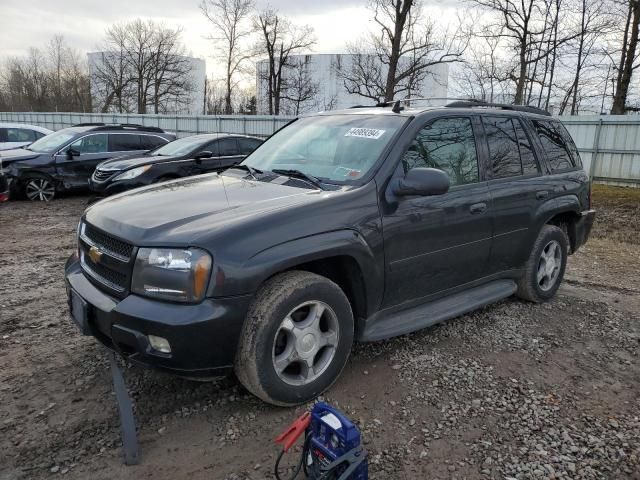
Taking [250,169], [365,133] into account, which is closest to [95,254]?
[250,169]

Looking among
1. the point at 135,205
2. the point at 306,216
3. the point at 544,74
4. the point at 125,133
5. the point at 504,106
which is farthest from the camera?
the point at 544,74

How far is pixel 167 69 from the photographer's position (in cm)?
4656

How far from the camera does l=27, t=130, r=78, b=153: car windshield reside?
36.6 ft

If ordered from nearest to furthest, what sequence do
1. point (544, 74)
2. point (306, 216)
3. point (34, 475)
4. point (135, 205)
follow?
point (34, 475) → point (306, 216) → point (135, 205) → point (544, 74)

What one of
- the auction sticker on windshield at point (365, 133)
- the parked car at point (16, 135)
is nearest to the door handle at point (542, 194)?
the auction sticker on windshield at point (365, 133)

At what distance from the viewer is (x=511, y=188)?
4223 millimetres

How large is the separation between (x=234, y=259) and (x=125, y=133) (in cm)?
1063

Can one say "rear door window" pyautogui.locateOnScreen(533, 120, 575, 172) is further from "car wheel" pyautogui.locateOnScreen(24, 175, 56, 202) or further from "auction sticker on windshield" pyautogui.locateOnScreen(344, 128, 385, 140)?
"car wheel" pyautogui.locateOnScreen(24, 175, 56, 202)

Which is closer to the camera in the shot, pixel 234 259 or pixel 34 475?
pixel 34 475

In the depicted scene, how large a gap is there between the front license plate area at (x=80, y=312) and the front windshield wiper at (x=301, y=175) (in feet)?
5.18

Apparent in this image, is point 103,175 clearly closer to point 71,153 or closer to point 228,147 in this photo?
point 71,153

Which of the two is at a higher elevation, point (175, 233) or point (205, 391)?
point (175, 233)

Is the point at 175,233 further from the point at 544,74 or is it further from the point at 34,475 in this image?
the point at 544,74

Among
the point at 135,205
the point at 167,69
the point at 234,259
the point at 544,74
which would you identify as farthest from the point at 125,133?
the point at 167,69
